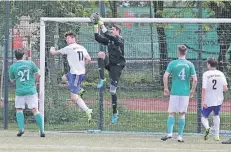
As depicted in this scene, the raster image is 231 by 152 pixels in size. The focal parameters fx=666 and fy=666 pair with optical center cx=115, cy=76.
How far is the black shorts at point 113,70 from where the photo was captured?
49.8ft

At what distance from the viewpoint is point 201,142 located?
47.8 ft

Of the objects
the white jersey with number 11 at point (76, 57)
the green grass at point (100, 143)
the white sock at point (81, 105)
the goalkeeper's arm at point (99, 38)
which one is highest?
the goalkeeper's arm at point (99, 38)

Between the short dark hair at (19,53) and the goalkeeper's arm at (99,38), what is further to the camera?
the short dark hair at (19,53)

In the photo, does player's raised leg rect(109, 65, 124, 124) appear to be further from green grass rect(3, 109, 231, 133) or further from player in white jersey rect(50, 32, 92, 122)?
green grass rect(3, 109, 231, 133)

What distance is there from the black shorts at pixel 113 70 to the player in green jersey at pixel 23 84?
1579mm

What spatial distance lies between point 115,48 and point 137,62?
1572 millimetres

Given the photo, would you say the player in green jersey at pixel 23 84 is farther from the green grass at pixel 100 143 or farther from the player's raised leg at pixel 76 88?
the player's raised leg at pixel 76 88

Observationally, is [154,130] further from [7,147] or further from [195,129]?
[7,147]

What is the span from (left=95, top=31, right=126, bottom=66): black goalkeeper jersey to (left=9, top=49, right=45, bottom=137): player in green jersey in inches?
67.1

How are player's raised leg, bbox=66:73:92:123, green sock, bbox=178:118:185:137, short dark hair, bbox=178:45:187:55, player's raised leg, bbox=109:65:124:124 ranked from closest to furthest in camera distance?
short dark hair, bbox=178:45:187:55 < green sock, bbox=178:118:185:137 < player's raised leg, bbox=66:73:92:123 < player's raised leg, bbox=109:65:124:124

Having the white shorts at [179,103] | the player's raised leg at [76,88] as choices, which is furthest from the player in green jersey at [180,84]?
the player's raised leg at [76,88]

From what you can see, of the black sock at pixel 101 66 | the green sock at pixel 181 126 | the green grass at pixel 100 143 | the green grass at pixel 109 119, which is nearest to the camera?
the green grass at pixel 100 143

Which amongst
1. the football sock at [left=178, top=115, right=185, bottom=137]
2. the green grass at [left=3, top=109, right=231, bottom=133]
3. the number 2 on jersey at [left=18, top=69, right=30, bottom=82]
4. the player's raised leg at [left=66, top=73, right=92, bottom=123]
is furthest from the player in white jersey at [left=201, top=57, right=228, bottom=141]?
the number 2 on jersey at [left=18, top=69, right=30, bottom=82]

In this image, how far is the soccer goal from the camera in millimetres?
16359
